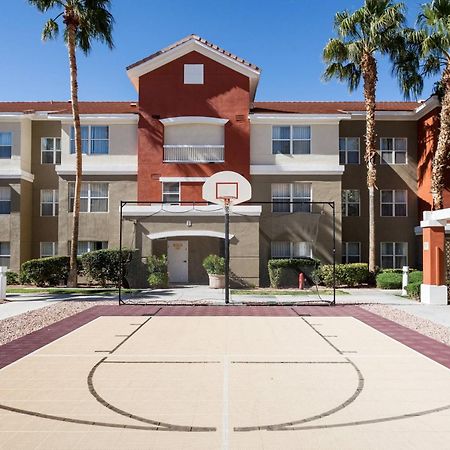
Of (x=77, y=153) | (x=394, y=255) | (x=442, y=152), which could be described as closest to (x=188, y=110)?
(x=77, y=153)

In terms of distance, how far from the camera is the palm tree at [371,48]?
2772cm

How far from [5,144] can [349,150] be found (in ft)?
66.9

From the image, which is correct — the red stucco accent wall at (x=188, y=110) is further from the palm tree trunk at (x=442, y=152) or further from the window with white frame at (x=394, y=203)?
the palm tree trunk at (x=442, y=152)

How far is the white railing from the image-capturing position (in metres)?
29.7

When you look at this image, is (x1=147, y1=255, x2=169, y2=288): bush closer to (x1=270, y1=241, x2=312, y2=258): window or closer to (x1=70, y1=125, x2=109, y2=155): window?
(x1=270, y1=241, x2=312, y2=258): window

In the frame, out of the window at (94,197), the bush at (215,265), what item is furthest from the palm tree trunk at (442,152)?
the window at (94,197)

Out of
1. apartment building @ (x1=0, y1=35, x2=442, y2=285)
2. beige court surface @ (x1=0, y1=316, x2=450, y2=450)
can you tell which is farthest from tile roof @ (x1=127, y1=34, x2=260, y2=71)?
beige court surface @ (x1=0, y1=316, x2=450, y2=450)

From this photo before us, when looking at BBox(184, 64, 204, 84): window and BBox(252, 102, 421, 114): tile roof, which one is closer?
BBox(184, 64, 204, 84): window

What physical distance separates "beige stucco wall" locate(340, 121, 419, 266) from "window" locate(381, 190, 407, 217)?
264 mm

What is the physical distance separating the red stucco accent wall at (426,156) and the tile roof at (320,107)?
1690mm

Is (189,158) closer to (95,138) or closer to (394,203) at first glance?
(95,138)

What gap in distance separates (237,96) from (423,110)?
35.4 ft

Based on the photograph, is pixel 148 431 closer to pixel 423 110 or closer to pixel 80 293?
pixel 80 293

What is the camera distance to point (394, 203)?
1266 inches
